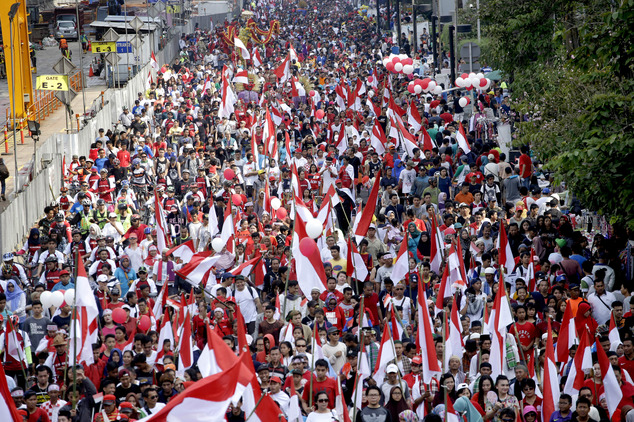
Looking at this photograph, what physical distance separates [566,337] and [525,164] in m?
8.02

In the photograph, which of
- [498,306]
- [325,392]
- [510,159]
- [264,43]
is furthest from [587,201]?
[264,43]

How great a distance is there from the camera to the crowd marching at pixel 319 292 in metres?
11.4

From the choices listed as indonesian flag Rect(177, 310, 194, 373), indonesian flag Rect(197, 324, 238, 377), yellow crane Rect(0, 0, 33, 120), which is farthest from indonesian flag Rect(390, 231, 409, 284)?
yellow crane Rect(0, 0, 33, 120)

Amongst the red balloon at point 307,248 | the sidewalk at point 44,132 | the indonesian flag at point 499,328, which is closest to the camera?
the indonesian flag at point 499,328

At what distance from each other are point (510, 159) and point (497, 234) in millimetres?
7126

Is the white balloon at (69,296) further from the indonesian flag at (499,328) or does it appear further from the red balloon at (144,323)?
the indonesian flag at (499,328)

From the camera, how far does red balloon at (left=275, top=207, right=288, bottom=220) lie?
1961 cm

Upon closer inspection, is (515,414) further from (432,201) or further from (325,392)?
(432,201)

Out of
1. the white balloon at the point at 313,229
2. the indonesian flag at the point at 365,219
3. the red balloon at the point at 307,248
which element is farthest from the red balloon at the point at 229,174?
the red balloon at the point at 307,248

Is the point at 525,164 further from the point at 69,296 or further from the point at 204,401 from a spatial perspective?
the point at 204,401

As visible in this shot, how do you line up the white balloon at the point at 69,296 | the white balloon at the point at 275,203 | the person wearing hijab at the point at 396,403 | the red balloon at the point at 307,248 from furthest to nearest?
the white balloon at the point at 275,203 → the red balloon at the point at 307,248 → the white balloon at the point at 69,296 → the person wearing hijab at the point at 396,403

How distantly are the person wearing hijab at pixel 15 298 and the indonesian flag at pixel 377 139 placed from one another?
10.5 metres

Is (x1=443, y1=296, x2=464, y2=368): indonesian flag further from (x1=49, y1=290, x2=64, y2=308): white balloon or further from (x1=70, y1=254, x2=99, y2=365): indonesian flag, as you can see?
(x1=49, y1=290, x2=64, y2=308): white balloon

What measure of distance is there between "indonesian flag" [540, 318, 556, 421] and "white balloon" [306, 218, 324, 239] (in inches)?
212
